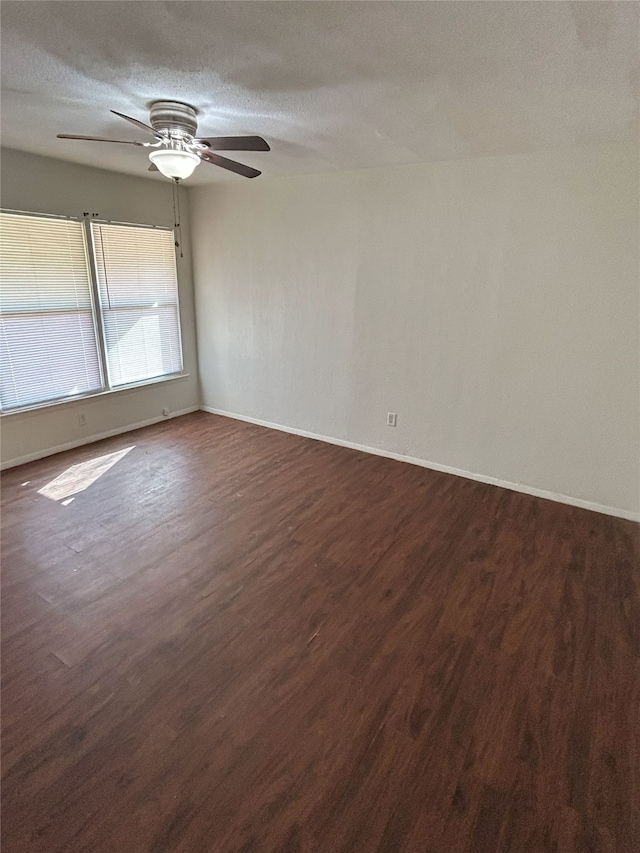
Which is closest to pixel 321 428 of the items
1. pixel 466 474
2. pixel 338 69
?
pixel 466 474

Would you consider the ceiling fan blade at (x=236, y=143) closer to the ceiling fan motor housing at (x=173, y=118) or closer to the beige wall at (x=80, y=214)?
the ceiling fan motor housing at (x=173, y=118)

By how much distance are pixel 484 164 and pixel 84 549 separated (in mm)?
3785

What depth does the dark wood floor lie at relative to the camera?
1.38 meters

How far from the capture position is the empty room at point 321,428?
4.83 ft

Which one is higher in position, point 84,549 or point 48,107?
point 48,107

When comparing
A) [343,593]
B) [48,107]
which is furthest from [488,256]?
[48,107]

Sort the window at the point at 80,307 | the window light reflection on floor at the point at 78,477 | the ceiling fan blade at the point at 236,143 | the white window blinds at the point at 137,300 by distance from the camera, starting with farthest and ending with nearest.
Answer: the white window blinds at the point at 137,300 → the window at the point at 80,307 → the window light reflection on floor at the point at 78,477 → the ceiling fan blade at the point at 236,143

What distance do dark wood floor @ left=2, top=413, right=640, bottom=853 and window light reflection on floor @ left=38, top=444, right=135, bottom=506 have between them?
0.08 metres

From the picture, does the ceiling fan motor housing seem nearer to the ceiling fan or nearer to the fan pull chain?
the ceiling fan

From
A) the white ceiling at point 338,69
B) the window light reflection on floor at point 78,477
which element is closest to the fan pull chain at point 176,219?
the white ceiling at point 338,69

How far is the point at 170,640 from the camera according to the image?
2.04 meters

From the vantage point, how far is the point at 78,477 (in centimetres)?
364

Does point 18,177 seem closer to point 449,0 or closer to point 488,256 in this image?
point 449,0

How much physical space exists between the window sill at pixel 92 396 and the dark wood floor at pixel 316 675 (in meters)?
0.76
